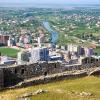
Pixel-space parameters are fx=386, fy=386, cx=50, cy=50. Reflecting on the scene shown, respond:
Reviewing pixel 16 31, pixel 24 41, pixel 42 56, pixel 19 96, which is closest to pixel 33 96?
pixel 19 96

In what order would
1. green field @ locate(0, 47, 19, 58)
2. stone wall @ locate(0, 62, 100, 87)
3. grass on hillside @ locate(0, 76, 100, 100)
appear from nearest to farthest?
grass on hillside @ locate(0, 76, 100, 100), stone wall @ locate(0, 62, 100, 87), green field @ locate(0, 47, 19, 58)

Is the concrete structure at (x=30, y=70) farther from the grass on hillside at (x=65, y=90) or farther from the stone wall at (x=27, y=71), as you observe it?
the grass on hillside at (x=65, y=90)

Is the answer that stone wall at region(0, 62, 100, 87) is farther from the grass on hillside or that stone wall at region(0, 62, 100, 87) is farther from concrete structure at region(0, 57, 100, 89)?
the grass on hillside

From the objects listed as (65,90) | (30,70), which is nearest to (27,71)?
(30,70)

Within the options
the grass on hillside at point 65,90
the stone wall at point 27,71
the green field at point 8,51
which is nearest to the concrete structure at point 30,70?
the stone wall at point 27,71

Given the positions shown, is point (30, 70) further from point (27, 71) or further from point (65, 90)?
point (65, 90)

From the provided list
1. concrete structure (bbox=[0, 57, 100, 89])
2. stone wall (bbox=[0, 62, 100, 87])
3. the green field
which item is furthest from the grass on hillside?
the green field

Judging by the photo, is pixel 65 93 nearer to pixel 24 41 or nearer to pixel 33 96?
pixel 33 96

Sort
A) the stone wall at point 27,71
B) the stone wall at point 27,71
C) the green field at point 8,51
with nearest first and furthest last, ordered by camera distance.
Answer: the stone wall at point 27,71 < the stone wall at point 27,71 < the green field at point 8,51
